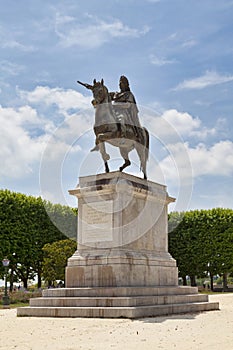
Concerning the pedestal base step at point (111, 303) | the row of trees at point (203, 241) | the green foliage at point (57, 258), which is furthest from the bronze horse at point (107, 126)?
the row of trees at point (203, 241)

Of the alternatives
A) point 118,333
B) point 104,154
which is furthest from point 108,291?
point 104,154

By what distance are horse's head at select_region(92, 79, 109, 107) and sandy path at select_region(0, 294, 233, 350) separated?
23.8 feet

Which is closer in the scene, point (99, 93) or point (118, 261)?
point (118, 261)

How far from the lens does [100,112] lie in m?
18.0

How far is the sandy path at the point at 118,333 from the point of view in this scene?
9699mm

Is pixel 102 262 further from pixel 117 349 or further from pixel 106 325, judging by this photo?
pixel 117 349

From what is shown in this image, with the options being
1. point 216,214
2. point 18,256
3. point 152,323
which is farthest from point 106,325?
point 216,214

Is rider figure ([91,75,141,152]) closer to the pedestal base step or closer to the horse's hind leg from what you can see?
the horse's hind leg

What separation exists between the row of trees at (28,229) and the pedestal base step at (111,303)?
21.6 m

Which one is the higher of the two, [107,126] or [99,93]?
[99,93]

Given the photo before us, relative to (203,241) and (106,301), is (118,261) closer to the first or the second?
(106,301)

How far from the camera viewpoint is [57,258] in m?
37.7

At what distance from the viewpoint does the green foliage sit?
124 feet

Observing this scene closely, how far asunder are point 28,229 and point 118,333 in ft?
97.7
